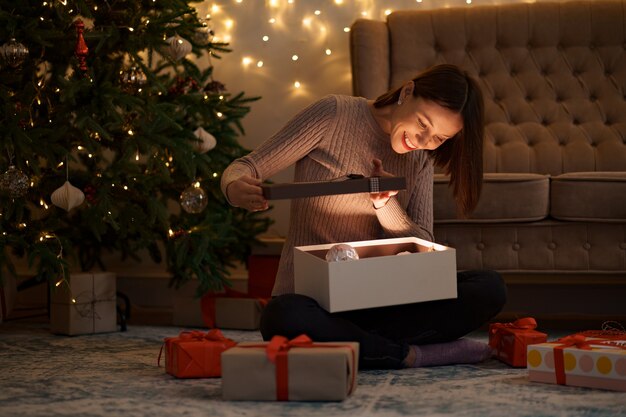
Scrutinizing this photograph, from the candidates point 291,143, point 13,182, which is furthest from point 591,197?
point 13,182

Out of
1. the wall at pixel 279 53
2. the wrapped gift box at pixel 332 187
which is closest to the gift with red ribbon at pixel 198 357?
the wrapped gift box at pixel 332 187

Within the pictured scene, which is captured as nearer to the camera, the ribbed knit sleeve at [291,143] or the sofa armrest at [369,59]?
the ribbed knit sleeve at [291,143]

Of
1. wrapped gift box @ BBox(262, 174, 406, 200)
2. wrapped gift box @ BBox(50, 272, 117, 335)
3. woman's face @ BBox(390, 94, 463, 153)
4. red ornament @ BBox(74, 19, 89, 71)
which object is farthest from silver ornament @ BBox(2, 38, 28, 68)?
woman's face @ BBox(390, 94, 463, 153)

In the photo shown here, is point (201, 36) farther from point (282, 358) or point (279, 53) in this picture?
point (282, 358)

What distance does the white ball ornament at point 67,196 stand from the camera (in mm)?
2646

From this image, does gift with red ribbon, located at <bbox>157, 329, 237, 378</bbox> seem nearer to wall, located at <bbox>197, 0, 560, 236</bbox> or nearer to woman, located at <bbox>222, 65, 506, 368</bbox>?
woman, located at <bbox>222, 65, 506, 368</bbox>

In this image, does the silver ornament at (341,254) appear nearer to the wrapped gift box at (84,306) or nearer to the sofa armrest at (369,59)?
the wrapped gift box at (84,306)

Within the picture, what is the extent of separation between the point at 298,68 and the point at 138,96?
0.98 meters

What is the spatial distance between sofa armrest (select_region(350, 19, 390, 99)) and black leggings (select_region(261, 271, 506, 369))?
1.20 metres

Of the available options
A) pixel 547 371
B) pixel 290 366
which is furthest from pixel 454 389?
pixel 290 366

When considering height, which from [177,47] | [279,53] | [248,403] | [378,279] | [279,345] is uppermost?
[279,53]

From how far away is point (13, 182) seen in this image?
2.58 m

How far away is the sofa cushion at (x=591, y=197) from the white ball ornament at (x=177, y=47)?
118 cm

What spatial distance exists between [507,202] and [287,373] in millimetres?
1224
